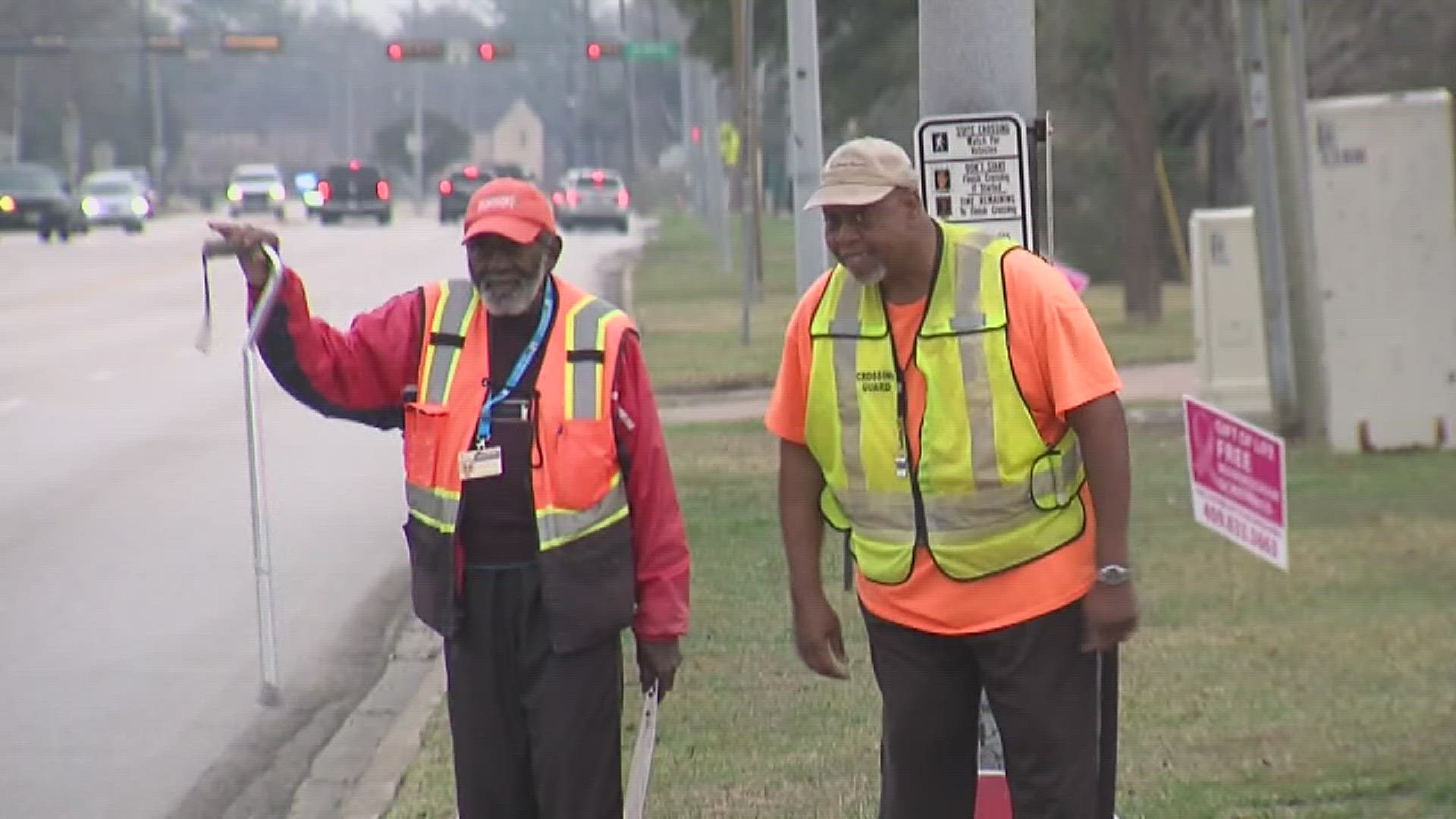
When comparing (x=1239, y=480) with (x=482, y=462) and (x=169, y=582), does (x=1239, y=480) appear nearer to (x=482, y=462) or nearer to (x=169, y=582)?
(x=482, y=462)

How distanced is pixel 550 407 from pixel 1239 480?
16.1 feet

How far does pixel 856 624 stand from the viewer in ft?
34.9

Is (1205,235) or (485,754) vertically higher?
(1205,235)

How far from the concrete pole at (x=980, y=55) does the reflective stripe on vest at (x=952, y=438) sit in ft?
4.81

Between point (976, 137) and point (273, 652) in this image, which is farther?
point (273, 652)

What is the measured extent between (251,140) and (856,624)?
140 m

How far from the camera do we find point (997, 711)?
5.52m

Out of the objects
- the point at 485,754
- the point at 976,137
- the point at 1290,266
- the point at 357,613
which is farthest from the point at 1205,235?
the point at 485,754

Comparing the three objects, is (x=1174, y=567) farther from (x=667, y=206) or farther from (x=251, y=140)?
(x=251, y=140)

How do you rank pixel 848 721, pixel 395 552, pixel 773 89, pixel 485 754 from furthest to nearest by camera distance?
1. pixel 773 89
2. pixel 395 552
3. pixel 848 721
4. pixel 485 754

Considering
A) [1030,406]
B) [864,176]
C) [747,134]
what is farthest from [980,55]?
[747,134]

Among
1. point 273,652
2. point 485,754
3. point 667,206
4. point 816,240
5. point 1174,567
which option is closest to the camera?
point 485,754

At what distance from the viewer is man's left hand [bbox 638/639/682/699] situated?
575 centimetres

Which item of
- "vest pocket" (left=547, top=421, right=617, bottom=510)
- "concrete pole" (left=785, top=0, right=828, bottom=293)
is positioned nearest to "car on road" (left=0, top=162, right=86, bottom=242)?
"concrete pole" (left=785, top=0, right=828, bottom=293)
